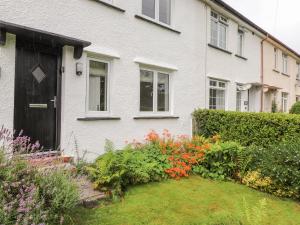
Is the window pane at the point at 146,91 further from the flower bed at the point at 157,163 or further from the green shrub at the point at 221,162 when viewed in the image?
the green shrub at the point at 221,162

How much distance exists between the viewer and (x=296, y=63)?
87.2ft

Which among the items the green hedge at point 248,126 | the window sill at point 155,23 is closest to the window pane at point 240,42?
the green hedge at point 248,126

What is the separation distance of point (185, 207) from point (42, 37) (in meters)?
4.70

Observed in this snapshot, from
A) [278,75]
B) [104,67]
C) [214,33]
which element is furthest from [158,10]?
[278,75]

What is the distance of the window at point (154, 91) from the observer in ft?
30.9

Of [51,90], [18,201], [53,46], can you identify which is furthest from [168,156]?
[18,201]

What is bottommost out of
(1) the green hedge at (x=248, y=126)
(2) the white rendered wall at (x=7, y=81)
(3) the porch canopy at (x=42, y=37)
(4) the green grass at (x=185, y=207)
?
(4) the green grass at (x=185, y=207)

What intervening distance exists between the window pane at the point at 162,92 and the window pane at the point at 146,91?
0.46 meters

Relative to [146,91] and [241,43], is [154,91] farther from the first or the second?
[241,43]

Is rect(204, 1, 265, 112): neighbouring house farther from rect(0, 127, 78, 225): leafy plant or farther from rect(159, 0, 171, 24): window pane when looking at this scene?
rect(0, 127, 78, 225): leafy plant

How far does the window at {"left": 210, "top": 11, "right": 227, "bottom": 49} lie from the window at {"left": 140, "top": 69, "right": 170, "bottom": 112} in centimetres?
443

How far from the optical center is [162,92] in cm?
1033

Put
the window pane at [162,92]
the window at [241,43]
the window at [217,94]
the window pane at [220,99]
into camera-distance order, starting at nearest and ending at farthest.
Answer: the window pane at [162,92] < the window at [217,94] < the window pane at [220,99] < the window at [241,43]

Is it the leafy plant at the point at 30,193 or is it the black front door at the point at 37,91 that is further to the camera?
the black front door at the point at 37,91
